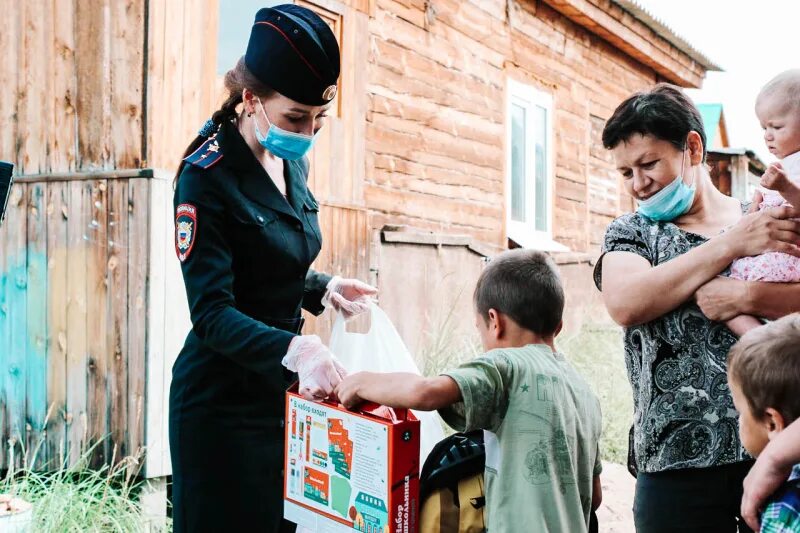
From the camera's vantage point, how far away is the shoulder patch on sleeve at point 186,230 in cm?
196

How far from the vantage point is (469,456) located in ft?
6.33

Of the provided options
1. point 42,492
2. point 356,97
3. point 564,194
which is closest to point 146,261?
point 42,492

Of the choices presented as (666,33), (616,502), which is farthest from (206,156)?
(666,33)

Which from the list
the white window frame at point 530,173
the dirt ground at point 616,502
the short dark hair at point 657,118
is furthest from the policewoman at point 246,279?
the white window frame at point 530,173

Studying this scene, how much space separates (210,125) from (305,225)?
0.38m

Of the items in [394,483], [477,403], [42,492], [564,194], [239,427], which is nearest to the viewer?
[394,483]

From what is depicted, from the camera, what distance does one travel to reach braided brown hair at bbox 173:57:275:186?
7.07ft

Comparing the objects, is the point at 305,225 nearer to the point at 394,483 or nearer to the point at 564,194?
the point at 394,483

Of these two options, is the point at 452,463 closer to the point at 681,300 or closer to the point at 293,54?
the point at 681,300

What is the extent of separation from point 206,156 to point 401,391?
0.83 metres

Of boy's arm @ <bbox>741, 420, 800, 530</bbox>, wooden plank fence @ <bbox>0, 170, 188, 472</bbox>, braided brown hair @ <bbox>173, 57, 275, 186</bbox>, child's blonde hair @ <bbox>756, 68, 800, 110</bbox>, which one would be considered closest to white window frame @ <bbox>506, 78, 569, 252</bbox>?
wooden plank fence @ <bbox>0, 170, 188, 472</bbox>

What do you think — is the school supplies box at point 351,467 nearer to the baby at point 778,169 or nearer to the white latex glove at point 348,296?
the white latex glove at point 348,296

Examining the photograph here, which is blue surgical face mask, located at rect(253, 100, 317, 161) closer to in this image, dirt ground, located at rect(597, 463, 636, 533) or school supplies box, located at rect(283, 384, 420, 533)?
school supplies box, located at rect(283, 384, 420, 533)

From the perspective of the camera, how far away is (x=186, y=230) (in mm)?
1972
